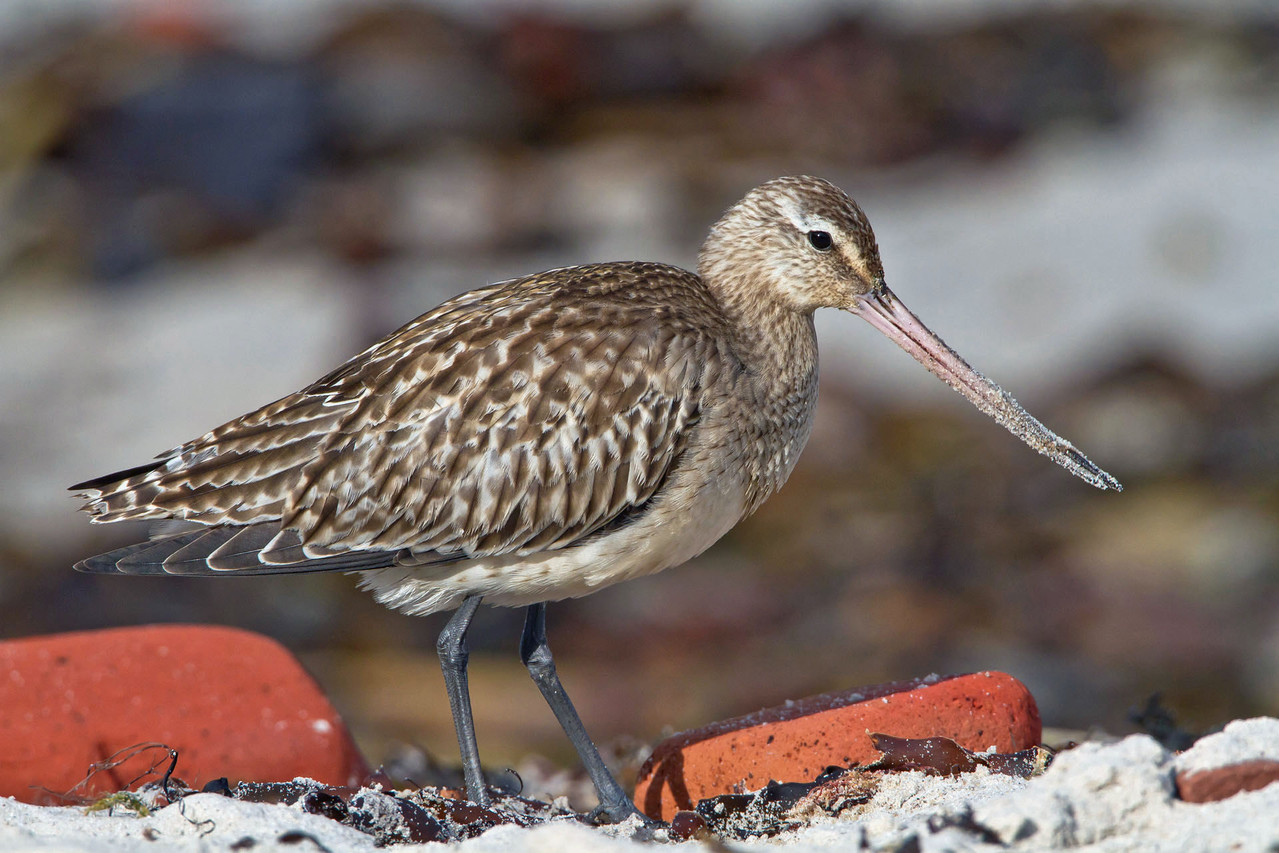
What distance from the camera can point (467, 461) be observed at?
19.6ft

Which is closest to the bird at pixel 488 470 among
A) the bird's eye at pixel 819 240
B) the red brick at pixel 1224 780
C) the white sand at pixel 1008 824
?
the bird's eye at pixel 819 240

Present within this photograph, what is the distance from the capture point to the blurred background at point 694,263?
11.8 meters

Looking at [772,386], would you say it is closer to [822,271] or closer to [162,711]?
[822,271]

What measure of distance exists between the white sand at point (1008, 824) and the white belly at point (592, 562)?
61.0 inches

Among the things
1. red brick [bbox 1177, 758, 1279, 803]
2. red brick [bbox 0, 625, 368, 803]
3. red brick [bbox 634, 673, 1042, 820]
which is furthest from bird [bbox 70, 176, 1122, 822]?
red brick [bbox 1177, 758, 1279, 803]

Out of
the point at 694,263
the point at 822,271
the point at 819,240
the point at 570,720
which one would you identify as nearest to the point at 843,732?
the point at 570,720

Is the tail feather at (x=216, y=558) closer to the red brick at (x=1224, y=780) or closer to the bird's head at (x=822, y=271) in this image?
the bird's head at (x=822, y=271)

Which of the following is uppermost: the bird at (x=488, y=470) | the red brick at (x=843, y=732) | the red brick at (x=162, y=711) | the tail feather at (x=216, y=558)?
the bird at (x=488, y=470)

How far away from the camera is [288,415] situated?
6203mm

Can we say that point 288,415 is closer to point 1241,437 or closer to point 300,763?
point 300,763

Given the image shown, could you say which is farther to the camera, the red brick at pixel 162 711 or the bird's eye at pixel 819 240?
the bird's eye at pixel 819 240

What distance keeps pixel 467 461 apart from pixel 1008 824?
2831 millimetres

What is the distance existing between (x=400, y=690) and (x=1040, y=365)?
7.24 metres

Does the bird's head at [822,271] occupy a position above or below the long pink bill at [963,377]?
above
